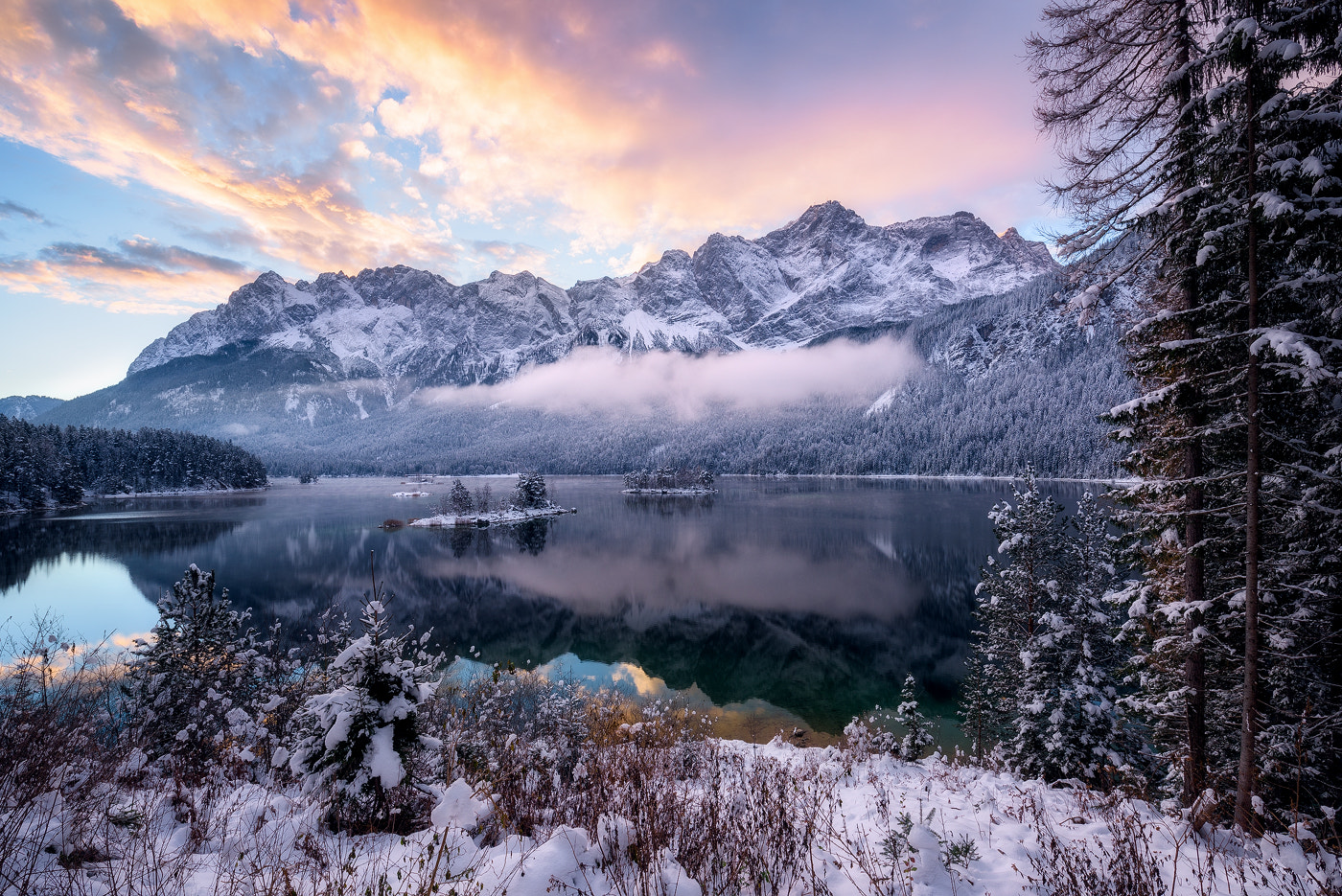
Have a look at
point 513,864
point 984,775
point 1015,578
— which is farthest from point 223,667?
point 1015,578

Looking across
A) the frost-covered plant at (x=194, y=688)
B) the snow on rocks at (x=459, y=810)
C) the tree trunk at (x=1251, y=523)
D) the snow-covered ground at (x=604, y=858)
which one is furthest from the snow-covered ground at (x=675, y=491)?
the snow on rocks at (x=459, y=810)

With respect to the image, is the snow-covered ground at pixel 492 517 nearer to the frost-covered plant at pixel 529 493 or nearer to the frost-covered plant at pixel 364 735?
the frost-covered plant at pixel 529 493

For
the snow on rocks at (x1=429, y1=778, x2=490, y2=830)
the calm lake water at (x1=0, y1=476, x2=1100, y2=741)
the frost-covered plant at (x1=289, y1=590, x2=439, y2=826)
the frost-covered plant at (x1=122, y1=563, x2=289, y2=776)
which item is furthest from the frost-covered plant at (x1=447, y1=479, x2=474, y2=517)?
the snow on rocks at (x1=429, y1=778, x2=490, y2=830)

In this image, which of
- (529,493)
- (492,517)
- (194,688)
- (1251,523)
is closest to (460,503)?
(492,517)

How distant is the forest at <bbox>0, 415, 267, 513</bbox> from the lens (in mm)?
78062

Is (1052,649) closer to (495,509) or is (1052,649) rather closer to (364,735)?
(364,735)

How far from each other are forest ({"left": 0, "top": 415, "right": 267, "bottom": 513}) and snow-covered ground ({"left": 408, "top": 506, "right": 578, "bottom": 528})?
58.0 m

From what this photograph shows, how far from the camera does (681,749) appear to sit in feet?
42.8

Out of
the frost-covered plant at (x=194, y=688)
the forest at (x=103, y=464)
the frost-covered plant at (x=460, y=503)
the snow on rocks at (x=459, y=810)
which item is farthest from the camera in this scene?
the frost-covered plant at (x=460, y=503)

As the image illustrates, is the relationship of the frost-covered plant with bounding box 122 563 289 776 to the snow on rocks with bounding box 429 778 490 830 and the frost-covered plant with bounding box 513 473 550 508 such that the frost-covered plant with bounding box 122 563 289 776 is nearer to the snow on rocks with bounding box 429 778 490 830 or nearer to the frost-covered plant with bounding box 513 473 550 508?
the snow on rocks with bounding box 429 778 490 830

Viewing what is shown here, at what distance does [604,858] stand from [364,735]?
11.7 ft

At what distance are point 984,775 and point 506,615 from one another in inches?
1324

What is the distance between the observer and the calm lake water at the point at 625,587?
2778cm

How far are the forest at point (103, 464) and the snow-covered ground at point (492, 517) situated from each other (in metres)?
58.0
